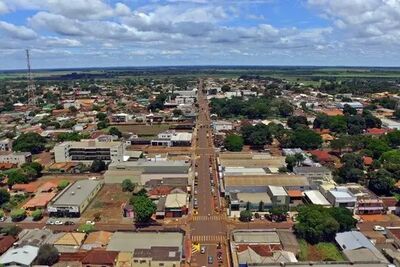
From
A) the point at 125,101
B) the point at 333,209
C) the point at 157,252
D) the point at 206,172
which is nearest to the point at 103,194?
the point at 206,172

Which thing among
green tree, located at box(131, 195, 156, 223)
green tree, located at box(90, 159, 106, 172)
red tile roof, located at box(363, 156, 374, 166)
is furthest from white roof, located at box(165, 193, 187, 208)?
red tile roof, located at box(363, 156, 374, 166)

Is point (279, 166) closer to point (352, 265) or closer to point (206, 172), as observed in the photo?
point (206, 172)

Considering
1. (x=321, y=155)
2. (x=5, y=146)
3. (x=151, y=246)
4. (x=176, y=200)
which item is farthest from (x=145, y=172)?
(x=5, y=146)

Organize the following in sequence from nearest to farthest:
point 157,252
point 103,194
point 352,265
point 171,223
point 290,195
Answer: point 352,265 → point 157,252 → point 171,223 → point 290,195 → point 103,194

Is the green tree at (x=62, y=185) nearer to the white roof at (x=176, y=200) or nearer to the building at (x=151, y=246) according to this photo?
the white roof at (x=176, y=200)

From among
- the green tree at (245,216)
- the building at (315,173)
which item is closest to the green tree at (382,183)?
the building at (315,173)
